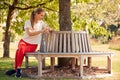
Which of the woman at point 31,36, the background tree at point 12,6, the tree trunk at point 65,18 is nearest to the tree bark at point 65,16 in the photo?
the tree trunk at point 65,18

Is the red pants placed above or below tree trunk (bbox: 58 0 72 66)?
Result: below

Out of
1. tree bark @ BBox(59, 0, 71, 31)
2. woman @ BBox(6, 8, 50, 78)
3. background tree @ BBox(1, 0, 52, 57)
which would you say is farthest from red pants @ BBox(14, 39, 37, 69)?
background tree @ BBox(1, 0, 52, 57)

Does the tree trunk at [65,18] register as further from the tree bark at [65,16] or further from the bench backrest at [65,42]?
the bench backrest at [65,42]

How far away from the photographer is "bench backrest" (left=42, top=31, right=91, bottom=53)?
9.75 meters

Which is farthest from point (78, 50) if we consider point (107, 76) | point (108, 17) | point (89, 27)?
point (108, 17)

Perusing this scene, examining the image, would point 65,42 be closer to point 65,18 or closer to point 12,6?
point 65,18

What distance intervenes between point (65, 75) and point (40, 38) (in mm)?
1104

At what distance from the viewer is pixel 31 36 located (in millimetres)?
9672

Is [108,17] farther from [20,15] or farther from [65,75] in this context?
[65,75]

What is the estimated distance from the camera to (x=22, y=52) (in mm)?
9539

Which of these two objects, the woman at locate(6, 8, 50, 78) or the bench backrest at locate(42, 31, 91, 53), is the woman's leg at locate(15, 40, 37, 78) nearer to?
the woman at locate(6, 8, 50, 78)

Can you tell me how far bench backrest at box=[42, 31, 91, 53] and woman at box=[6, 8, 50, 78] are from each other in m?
0.27

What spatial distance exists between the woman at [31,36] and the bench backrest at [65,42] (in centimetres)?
27

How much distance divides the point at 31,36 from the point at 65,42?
831 mm
